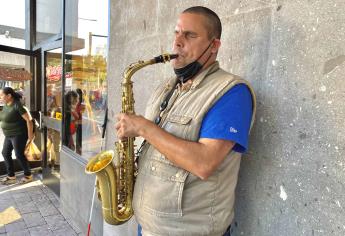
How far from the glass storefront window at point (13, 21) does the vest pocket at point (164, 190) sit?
608 cm

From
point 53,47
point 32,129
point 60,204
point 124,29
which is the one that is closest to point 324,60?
point 124,29

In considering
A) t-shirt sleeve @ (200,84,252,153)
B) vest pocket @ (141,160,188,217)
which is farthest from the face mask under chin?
vest pocket @ (141,160,188,217)

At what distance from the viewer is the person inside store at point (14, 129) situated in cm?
580

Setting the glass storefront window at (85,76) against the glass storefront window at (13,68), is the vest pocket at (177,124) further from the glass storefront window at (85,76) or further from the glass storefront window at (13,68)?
the glass storefront window at (13,68)

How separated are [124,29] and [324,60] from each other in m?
2.19

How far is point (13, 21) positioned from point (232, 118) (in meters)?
6.82

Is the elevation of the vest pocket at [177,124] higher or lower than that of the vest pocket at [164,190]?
higher

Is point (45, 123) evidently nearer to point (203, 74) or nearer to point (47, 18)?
point (47, 18)

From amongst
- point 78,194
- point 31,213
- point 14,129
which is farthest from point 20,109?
point 78,194

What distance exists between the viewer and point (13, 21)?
6789mm

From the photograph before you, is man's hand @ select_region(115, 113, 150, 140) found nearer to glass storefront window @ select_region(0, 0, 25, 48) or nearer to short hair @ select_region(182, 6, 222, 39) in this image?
short hair @ select_region(182, 6, 222, 39)

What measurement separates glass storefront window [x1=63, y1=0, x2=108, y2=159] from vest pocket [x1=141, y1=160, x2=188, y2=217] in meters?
2.22

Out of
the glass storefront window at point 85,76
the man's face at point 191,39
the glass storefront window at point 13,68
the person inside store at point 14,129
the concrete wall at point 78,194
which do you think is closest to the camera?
the man's face at point 191,39

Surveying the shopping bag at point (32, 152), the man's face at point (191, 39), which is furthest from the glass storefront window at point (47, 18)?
the man's face at point (191, 39)
